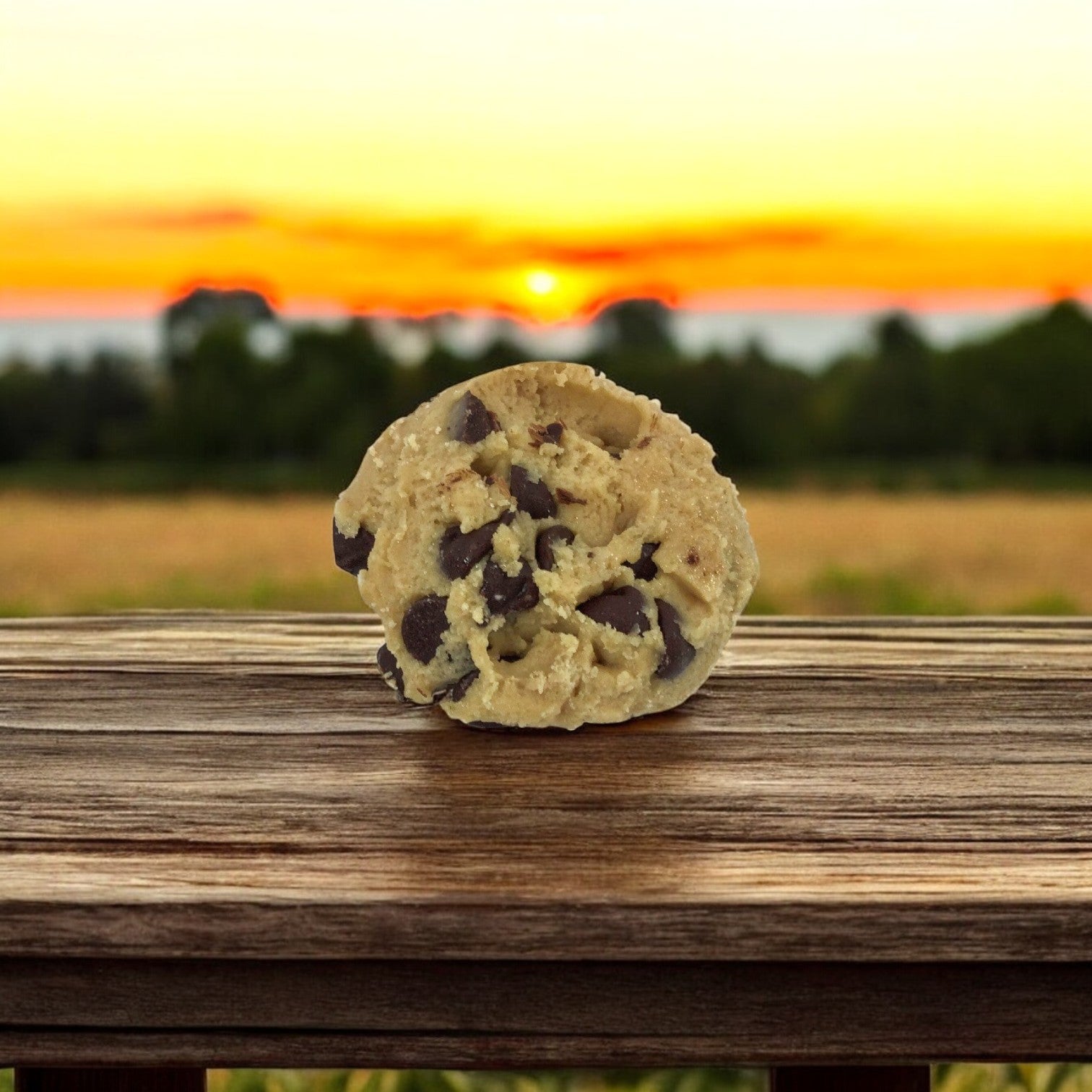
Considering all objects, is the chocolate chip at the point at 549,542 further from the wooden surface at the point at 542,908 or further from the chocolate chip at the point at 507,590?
the wooden surface at the point at 542,908

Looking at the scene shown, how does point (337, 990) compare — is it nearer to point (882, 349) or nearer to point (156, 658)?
point (156, 658)

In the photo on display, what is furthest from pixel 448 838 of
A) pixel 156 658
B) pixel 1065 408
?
pixel 1065 408

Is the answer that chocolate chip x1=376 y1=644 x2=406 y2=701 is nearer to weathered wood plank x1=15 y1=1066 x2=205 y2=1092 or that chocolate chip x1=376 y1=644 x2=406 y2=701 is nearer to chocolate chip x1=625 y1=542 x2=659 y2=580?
chocolate chip x1=625 y1=542 x2=659 y2=580

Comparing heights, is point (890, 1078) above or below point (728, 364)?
below

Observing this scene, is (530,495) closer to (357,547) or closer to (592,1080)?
(357,547)

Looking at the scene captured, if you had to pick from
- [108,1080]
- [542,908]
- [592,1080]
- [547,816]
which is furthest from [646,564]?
[592,1080]

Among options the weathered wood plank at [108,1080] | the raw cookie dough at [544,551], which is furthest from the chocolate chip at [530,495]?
the weathered wood plank at [108,1080]

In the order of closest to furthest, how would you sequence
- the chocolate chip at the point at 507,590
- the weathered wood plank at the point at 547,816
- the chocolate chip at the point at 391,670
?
the weathered wood plank at the point at 547,816 → the chocolate chip at the point at 507,590 → the chocolate chip at the point at 391,670
